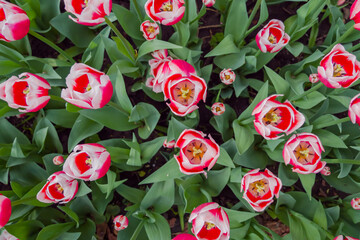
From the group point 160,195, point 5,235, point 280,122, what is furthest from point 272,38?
point 5,235

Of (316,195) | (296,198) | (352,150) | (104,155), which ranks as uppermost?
(104,155)

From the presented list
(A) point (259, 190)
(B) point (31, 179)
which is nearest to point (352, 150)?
(A) point (259, 190)

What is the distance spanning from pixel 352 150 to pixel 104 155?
1.35m

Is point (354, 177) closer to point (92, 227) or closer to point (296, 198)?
point (296, 198)

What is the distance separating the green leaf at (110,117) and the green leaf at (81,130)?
87mm

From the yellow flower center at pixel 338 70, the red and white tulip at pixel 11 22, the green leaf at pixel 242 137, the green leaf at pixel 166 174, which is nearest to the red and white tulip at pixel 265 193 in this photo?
the green leaf at pixel 242 137

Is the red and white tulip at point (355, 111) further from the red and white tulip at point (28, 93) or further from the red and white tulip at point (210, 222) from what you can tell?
the red and white tulip at point (28, 93)

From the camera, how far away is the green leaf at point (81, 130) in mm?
1513

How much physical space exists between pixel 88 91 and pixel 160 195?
0.66m

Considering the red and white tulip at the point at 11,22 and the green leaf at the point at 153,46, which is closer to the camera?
the red and white tulip at the point at 11,22

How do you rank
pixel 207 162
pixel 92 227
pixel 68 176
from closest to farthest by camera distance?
1. pixel 207 162
2. pixel 68 176
3. pixel 92 227

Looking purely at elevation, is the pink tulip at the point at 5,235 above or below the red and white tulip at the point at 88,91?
below

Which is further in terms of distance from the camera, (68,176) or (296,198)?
(296,198)

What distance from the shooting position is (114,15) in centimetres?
168
